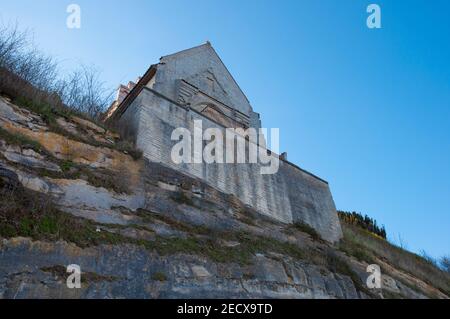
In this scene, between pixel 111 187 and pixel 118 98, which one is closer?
pixel 111 187

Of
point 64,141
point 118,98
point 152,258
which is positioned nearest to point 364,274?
point 152,258

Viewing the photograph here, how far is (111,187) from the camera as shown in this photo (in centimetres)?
884

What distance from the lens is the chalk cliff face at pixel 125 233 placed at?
6.61 m

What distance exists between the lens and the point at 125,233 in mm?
7918

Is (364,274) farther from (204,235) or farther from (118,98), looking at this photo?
(118,98)

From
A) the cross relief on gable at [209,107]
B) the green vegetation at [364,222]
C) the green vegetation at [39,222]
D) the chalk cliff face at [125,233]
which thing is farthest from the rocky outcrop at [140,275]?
the green vegetation at [364,222]

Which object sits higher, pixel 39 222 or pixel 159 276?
pixel 39 222
